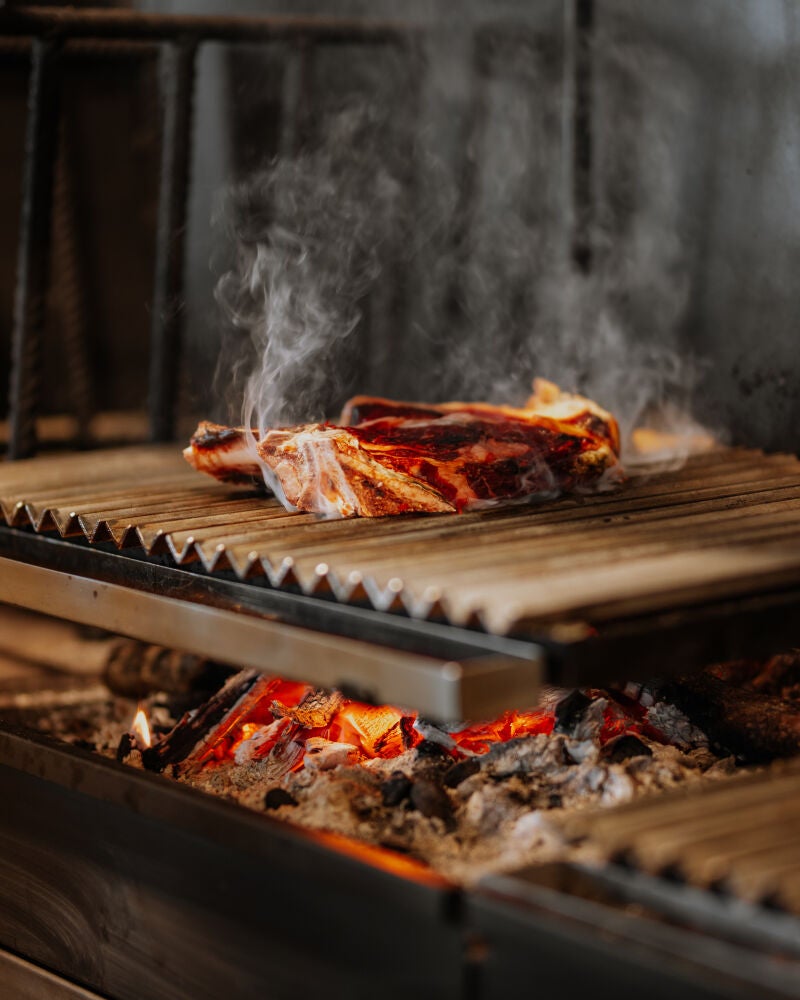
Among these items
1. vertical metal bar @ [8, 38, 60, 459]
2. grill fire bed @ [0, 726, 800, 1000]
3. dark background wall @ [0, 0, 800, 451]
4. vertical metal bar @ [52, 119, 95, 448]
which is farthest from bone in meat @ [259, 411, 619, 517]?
vertical metal bar @ [52, 119, 95, 448]

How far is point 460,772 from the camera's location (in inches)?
100

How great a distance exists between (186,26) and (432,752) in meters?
2.73

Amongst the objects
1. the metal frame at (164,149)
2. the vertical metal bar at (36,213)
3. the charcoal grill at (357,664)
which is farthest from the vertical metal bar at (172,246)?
the charcoal grill at (357,664)

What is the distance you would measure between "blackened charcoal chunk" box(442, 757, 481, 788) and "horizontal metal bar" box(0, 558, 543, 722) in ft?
1.28

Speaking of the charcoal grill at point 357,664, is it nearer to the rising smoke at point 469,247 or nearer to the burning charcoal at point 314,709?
the burning charcoal at point 314,709

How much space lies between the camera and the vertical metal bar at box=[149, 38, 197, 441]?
172 inches

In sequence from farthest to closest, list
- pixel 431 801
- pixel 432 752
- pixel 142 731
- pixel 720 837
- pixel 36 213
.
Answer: pixel 36 213, pixel 142 731, pixel 432 752, pixel 431 801, pixel 720 837

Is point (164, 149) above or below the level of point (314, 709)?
above

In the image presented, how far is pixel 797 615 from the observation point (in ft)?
7.52

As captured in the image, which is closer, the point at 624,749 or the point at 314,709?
the point at 624,749

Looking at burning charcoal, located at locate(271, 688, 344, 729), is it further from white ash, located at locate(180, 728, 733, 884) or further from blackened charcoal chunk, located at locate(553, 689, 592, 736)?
blackened charcoal chunk, located at locate(553, 689, 592, 736)

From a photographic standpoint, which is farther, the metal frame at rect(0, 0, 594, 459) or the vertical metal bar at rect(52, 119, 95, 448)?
the vertical metal bar at rect(52, 119, 95, 448)

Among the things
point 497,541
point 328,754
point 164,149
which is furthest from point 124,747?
point 164,149

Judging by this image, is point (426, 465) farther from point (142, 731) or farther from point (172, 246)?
point (172, 246)
